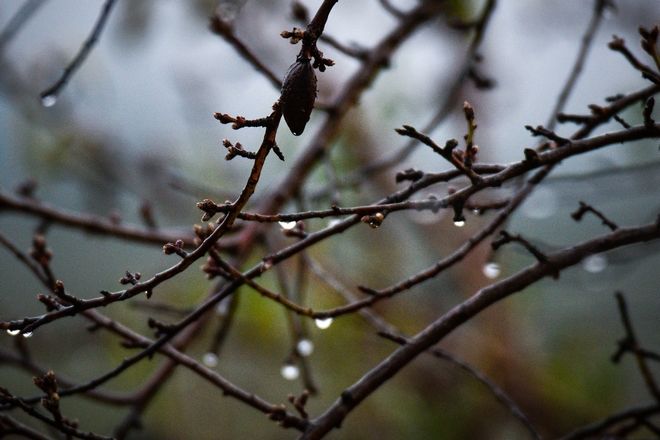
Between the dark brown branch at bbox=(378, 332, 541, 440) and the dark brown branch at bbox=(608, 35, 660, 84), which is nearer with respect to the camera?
the dark brown branch at bbox=(608, 35, 660, 84)

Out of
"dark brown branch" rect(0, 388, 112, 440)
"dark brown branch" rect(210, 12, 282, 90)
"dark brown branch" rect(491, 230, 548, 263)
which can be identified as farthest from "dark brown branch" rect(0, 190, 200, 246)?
"dark brown branch" rect(491, 230, 548, 263)

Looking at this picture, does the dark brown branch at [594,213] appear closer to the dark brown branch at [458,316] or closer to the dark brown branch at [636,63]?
the dark brown branch at [458,316]

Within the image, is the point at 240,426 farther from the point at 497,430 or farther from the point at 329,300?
the point at 497,430

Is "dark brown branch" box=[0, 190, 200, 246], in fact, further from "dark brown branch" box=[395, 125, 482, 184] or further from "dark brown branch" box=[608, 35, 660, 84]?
"dark brown branch" box=[608, 35, 660, 84]

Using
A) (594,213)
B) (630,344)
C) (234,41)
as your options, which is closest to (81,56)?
(234,41)

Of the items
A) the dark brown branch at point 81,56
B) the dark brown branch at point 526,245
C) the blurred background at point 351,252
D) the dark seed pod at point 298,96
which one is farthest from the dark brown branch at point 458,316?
the blurred background at point 351,252
